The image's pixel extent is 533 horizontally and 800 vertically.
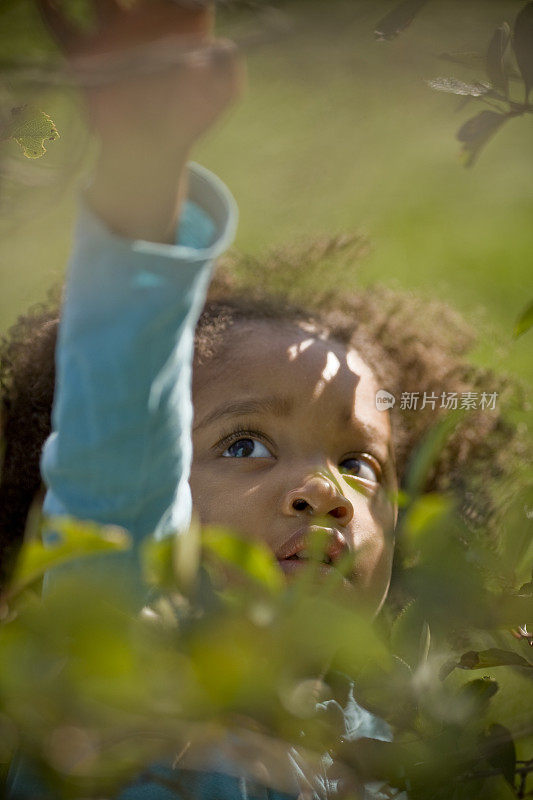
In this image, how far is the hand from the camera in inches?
23.0

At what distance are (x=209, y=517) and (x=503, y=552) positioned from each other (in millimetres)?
586

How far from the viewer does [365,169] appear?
3.25 m

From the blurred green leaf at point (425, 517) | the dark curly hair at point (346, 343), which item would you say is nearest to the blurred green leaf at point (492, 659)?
the blurred green leaf at point (425, 517)

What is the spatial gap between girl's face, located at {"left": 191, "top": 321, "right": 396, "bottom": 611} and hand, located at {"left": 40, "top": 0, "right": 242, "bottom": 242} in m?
0.53

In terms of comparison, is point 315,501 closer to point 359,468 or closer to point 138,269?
point 359,468

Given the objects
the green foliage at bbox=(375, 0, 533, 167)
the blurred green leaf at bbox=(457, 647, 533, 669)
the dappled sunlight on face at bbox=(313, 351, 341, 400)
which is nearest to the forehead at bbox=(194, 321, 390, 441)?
the dappled sunlight on face at bbox=(313, 351, 341, 400)

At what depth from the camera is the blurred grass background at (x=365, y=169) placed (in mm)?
722

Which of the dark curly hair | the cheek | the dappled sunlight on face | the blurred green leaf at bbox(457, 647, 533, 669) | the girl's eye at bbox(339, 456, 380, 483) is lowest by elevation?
the dark curly hair

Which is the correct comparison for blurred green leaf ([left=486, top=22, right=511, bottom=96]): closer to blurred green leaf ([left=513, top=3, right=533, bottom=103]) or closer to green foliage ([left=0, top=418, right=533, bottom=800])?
blurred green leaf ([left=513, top=3, right=533, bottom=103])

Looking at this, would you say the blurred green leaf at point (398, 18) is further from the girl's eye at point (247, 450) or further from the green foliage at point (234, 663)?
the girl's eye at point (247, 450)

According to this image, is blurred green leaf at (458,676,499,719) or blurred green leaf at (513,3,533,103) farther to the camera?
blurred green leaf at (513,3,533,103)

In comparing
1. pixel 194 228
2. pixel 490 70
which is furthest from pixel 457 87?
pixel 194 228

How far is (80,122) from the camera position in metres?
0.69

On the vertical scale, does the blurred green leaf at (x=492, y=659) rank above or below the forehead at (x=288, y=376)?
above
